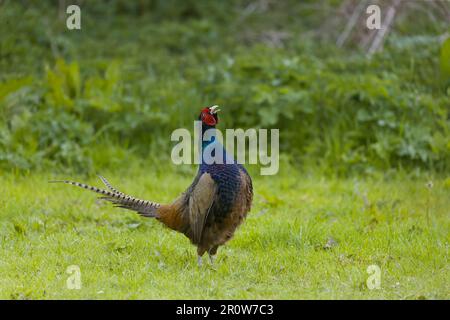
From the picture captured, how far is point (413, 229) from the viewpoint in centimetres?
722

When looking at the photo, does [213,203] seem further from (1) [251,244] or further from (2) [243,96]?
(2) [243,96]

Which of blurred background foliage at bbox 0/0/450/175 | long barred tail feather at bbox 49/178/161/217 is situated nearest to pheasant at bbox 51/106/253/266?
long barred tail feather at bbox 49/178/161/217

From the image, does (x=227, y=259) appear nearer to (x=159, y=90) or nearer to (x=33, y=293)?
(x=33, y=293)

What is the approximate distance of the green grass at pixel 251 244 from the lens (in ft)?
19.2

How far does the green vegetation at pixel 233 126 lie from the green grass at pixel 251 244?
0.07 ft

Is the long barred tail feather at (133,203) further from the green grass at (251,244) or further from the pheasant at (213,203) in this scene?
the green grass at (251,244)

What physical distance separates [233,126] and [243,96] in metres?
0.38

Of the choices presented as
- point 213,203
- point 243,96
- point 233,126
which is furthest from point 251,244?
point 243,96

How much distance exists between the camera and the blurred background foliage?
9.30 meters

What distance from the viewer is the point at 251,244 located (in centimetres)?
702

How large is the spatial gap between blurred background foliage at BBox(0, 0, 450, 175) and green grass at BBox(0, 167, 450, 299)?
0.45 metres

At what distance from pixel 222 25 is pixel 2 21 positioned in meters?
3.43

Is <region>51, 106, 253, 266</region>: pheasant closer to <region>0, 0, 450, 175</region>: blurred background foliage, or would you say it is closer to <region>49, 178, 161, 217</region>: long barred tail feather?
<region>49, 178, 161, 217</region>: long barred tail feather
